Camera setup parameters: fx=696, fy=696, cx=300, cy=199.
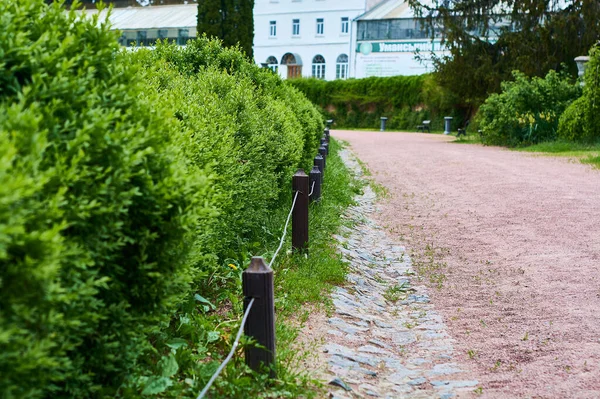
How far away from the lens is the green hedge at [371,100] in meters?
44.8

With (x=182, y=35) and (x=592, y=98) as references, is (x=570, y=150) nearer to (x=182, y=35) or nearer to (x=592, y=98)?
(x=592, y=98)

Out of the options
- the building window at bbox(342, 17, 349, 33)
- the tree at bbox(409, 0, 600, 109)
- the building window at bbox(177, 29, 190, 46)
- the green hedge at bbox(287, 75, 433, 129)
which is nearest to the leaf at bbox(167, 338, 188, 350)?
the tree at bbox(409, 0, 600, 109)

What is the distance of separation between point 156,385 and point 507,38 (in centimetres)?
2811

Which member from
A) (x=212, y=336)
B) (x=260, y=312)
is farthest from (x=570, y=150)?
(x=260, y=312)

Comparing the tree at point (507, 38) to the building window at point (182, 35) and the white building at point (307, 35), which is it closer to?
the white building at point (307, 35)

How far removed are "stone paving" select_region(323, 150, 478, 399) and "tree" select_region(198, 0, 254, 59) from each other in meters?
22.6

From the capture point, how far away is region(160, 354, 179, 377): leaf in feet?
11.8

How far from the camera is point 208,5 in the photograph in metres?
29.9

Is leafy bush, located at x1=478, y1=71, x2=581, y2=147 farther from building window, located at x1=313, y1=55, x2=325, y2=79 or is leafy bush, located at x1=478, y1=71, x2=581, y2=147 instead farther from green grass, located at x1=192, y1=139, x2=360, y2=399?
building window, located at x1=313, y1=55, x2=325, y2=79

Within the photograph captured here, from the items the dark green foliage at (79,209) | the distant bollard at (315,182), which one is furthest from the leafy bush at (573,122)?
the dark green foliage at (79,209)

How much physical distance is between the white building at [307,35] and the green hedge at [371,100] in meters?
10.4

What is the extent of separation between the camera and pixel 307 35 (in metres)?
61.2

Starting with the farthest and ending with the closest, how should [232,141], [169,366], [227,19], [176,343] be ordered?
[227,19] < [232,141] < [176,343] < [169,366]

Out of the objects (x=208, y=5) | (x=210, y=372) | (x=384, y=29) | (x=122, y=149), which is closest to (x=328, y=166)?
(x=210, y=372)
